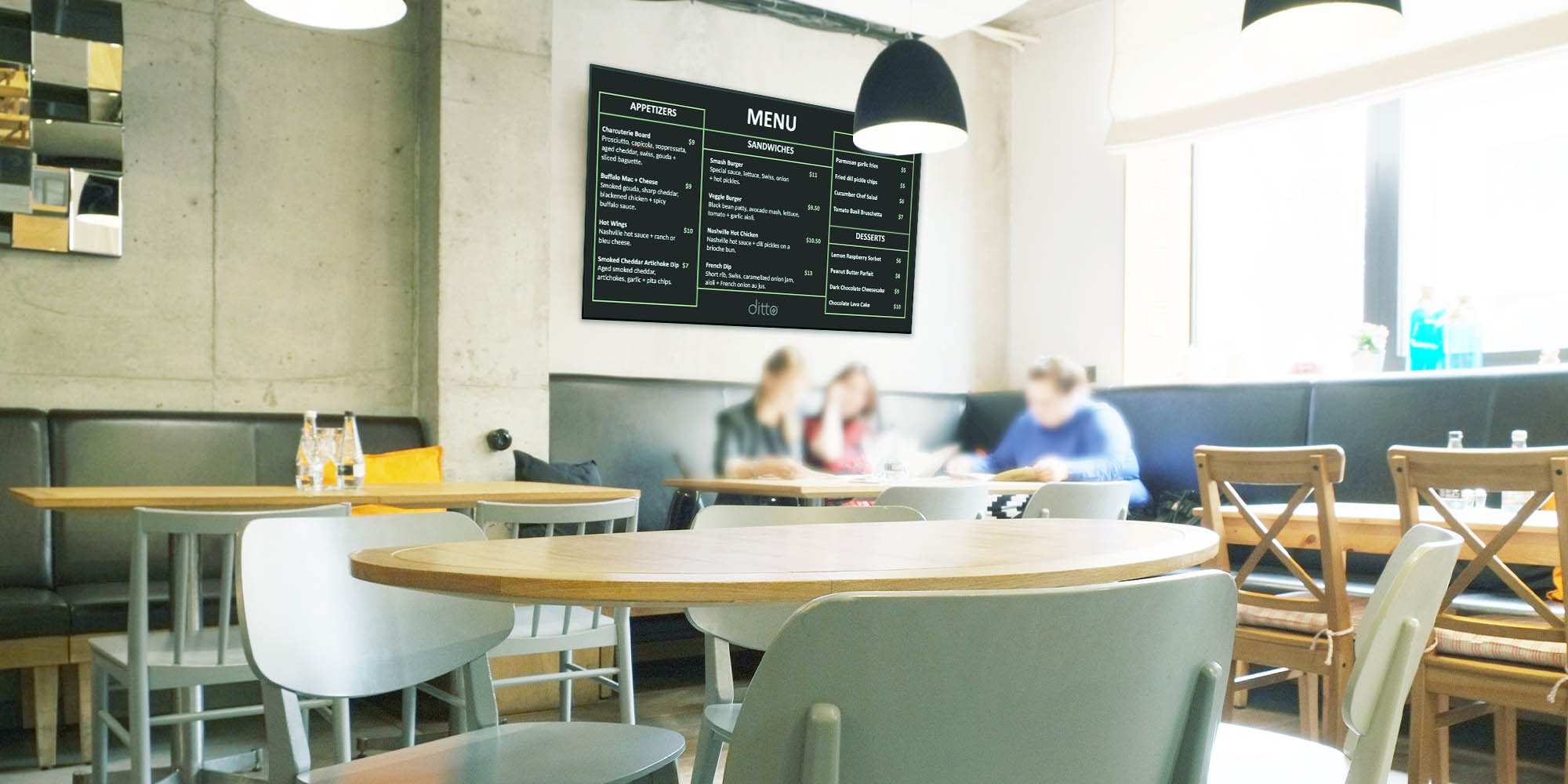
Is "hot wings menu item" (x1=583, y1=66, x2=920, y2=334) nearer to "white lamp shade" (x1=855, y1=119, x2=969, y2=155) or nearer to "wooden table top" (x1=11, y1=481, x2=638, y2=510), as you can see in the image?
"white lamp shade" (x1=855, y1=119, x2=969, y2=155)

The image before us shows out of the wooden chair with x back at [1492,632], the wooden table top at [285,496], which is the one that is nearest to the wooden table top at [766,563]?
the wooden chair with x back at [1492,632]

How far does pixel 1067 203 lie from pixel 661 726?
148 inches

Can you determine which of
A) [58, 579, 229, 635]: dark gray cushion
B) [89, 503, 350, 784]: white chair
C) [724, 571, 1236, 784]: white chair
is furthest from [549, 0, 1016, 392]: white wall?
[724, 571, 1236, 784]: white chair

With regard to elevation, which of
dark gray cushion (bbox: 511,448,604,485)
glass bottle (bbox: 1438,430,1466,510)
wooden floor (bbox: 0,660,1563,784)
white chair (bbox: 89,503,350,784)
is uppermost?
glass bottle (bbox: 1438,430,1466,510)

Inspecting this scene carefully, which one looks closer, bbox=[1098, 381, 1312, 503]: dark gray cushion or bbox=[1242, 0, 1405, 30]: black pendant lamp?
bbox=[1242, 0, 1405, 30]: black pendant lamp

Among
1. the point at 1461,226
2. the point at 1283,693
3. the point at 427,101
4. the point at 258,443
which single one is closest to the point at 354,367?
the point at 258,443

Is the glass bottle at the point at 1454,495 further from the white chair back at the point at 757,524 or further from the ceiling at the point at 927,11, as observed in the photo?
the ceiling at the point at 927,11

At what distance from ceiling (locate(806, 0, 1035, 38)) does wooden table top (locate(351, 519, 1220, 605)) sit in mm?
3988

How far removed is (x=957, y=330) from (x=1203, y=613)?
5.49 metres

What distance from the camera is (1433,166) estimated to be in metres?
4.79

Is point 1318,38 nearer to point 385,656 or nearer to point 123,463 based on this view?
point 385,656

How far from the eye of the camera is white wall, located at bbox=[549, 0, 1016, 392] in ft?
16.3

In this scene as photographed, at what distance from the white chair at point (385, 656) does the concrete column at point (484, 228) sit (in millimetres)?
2915

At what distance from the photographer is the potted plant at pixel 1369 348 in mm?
4633
